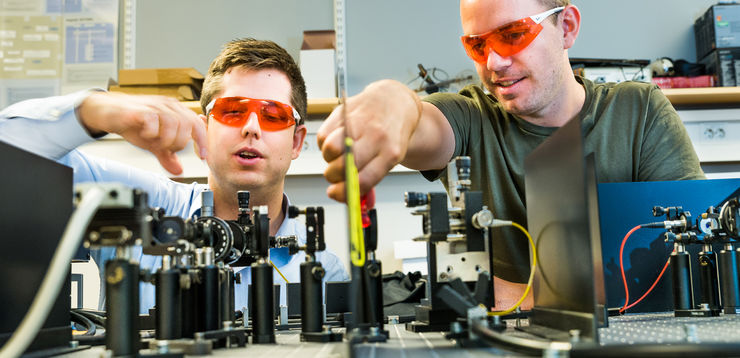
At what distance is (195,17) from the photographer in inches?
113

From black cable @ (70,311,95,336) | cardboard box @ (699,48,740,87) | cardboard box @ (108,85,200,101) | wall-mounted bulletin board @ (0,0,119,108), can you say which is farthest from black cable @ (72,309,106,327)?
cardboard box @ (699,48,740,87)

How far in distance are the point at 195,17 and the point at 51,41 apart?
73 cm

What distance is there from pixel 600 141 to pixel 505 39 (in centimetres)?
36

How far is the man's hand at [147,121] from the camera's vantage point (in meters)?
0.82

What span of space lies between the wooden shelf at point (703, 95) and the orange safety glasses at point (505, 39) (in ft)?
4.79

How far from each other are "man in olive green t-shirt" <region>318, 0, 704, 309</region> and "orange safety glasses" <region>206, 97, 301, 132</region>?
1.19 ft

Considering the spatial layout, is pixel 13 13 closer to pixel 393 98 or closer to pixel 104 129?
pixel 104 129

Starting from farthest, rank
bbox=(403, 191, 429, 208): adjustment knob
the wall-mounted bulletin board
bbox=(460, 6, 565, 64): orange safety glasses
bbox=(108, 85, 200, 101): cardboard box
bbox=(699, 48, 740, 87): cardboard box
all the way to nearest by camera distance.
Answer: the wall-mounted bulletin board < bbox=(699, 48, 740, 87): cardboard box < bbox=(108, 85, 200, 101): cardboard box < bbox=(460, 6, 565, 64): orange safety glasses < bbox=(403, 191, 429, 208): adjustment knob

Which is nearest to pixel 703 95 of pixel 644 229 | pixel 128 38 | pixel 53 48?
pixel 644 229

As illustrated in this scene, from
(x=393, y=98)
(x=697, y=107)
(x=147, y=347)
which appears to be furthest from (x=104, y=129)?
(x=697, y=107)

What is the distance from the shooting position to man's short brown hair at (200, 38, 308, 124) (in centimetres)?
173

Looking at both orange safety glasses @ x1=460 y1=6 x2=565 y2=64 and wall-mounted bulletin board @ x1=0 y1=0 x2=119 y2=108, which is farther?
wall-mounted bulletin board @ x1=0 y1=0 x2=119 y2=108

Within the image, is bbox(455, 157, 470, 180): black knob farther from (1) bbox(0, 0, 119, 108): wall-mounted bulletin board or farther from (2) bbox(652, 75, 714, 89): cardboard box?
(1) bbox(0, 0, 119, 108): wall-mounted bulletin board

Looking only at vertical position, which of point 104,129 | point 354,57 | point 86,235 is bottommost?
point 86,235
